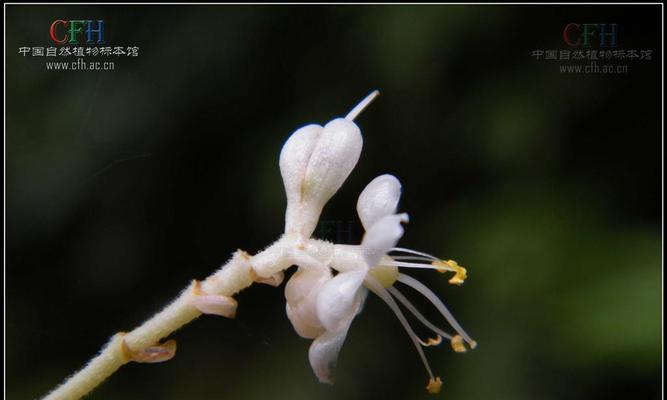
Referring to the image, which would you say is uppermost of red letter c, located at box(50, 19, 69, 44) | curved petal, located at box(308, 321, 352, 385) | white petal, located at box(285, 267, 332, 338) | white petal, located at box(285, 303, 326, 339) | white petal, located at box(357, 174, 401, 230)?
red letter c, located at box(50, 19, 69, 44)

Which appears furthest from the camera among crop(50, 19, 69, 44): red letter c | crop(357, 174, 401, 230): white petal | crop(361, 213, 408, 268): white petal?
crop(50, 19, 69, 44): red letter c

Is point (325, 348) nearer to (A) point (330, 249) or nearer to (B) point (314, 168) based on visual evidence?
(A) point (330, 249)

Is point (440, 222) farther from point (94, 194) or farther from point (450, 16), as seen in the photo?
point (94, 194)

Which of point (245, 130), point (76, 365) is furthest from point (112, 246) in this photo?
point (245, 130)

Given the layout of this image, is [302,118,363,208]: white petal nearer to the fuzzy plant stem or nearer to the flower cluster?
the flower cluster

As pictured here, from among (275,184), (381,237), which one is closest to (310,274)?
(381,237)

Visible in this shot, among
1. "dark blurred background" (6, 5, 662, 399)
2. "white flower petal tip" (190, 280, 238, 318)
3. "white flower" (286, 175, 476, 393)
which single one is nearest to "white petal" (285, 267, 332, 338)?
"white flower" (286, 175, 476, 393)

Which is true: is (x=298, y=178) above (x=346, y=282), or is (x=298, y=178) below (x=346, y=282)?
→ above

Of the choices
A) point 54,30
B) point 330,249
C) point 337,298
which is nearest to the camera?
point 337,298
